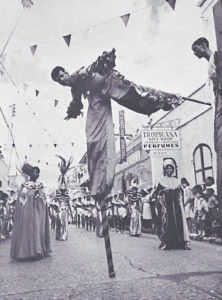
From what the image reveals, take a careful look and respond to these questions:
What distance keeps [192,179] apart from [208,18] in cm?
753

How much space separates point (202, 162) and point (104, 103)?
13.5 metres

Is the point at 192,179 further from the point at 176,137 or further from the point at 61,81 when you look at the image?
the point at 61,81

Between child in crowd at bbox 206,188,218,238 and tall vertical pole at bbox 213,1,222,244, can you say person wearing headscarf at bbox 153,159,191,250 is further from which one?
tall vertical pole at bbox 213,1,222,244

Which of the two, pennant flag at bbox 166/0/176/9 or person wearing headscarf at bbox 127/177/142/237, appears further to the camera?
person wearing headscarf at bbox 127/177/142/237

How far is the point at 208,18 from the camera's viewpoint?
15227mm

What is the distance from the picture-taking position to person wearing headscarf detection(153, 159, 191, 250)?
7371 millimetres

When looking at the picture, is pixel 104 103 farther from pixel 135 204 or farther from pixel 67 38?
pixel 135 204

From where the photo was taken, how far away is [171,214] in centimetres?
783

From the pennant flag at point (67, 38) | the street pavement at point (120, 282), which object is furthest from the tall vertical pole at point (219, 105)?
the pennant flag at point (67, 38)

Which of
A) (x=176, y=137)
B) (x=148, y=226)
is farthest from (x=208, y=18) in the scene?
(x=148, y=226)

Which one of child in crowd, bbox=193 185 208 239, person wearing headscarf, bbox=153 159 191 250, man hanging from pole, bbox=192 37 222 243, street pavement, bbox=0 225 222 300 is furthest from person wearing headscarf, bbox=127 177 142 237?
man hanging from pole, bbox=192 37 222 243

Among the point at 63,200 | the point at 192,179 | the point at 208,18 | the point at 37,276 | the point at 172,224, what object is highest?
the point at 208,18

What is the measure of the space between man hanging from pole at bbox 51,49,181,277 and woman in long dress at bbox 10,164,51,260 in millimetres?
3200

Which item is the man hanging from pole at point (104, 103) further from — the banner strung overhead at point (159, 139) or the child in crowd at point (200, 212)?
the banner strung overhead at point (159, 139)
